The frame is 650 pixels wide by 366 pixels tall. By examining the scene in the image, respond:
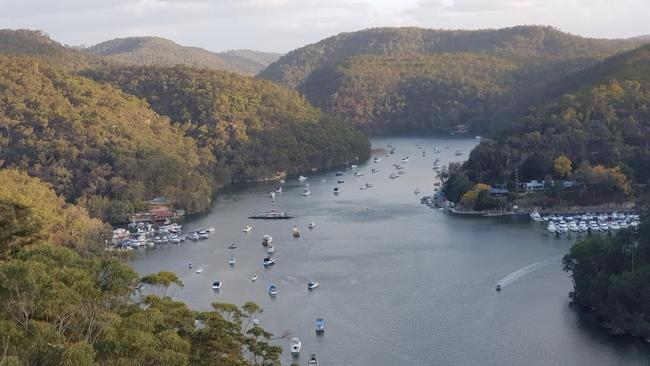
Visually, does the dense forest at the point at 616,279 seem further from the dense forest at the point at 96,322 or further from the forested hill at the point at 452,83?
the forested hill at the point at 452,83

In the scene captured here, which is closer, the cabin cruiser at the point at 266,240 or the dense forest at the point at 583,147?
the cabin cruiser at the point at 266,240

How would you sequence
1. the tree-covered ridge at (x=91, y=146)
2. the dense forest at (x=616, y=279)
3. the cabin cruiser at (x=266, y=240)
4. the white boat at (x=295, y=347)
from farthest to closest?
the tree-covered ridge at (x=91, y=146) < the cabin cruiser at (x=266, y=240) < the dense forest at (x=616, y=279) < the white boat at (x=295, y=347)

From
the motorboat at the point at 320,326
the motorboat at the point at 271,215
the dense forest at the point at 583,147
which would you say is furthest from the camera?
the motorboat at the point at 271,215

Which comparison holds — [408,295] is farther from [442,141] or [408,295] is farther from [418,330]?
[442,141]

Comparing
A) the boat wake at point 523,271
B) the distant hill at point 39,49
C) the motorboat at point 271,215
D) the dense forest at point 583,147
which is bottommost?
the motorboat at point 271,215

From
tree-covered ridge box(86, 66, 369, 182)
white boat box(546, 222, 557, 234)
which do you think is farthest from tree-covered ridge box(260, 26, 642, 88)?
white boat box(546, 222, 557, 234)

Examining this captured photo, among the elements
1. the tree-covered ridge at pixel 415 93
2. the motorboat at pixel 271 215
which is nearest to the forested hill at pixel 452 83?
the tree-covered ridge at pixel 415 93

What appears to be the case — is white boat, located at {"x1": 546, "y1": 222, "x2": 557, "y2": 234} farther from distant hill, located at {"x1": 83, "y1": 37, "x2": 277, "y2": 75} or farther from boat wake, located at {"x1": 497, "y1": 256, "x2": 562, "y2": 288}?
distant hill, located at {"x1": 83, "y1": 37, "x2": 277, "y2": 75}
